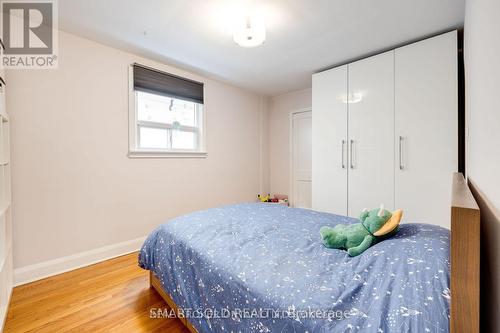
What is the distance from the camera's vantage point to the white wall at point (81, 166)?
2.00 metres

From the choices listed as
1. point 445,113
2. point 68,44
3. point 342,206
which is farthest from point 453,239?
point 68,44

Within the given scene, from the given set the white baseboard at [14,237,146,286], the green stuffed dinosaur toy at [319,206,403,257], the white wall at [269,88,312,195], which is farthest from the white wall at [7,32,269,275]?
the green stuffed dinosaur toy at [319,206,403,257]

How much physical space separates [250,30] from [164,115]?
174 centimetres

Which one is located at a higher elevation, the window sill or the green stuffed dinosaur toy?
the window sill

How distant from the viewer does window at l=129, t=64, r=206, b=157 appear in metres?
2.68

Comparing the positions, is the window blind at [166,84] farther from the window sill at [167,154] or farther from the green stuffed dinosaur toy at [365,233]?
the green stuffed dinosaur toy at [365,233]

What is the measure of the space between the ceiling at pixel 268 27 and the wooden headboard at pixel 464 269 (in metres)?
1.88

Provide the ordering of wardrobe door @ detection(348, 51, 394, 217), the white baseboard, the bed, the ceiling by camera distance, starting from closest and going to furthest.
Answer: the bed < the ceiling < the white baseboard < wardrobe door @ detection(348, 51, 394, 217)

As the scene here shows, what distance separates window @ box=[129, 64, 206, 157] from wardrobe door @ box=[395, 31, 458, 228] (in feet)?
8.43

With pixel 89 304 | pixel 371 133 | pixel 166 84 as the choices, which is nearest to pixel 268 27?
pixel 166 84

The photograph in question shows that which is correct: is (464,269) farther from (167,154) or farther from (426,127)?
(167,154)

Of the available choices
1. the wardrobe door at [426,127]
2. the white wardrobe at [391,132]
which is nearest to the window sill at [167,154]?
the white wardrobe at [391,132]

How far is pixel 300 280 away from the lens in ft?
3.08

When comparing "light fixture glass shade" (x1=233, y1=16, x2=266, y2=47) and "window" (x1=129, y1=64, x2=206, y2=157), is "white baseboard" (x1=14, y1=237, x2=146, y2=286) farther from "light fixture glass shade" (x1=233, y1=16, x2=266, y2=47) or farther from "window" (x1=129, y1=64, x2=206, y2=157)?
"light fixture glass shade" (x1=233, y1=16, x2=266, y2=47)
